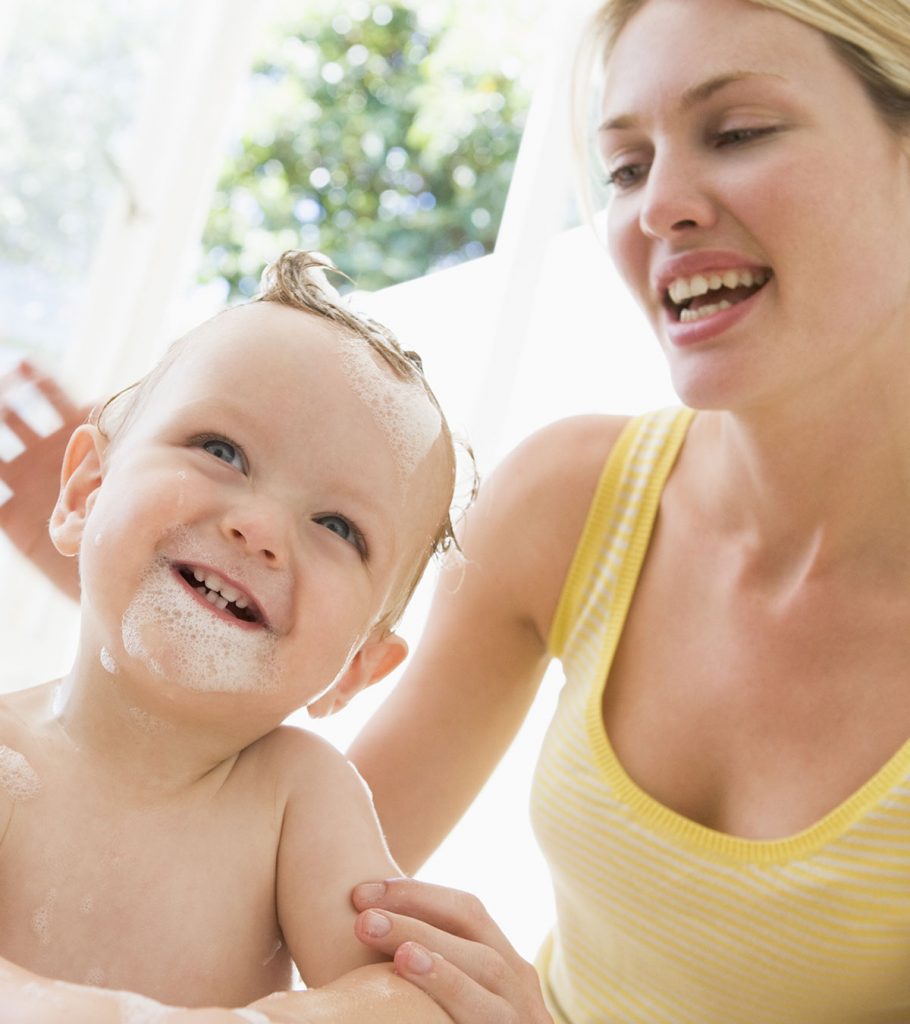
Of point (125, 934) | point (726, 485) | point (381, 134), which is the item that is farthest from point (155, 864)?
point (381, 134)

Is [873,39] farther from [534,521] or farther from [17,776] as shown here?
[17,776]

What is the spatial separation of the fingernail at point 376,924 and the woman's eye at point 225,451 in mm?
301

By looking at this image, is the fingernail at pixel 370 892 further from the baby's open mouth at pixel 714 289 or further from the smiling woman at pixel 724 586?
the baby's open mouth at pixel 714 289

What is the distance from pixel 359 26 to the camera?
5.43m

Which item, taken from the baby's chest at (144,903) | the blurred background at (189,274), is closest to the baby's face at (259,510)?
the baby's chest at (144,903)

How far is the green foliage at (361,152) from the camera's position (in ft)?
17.6

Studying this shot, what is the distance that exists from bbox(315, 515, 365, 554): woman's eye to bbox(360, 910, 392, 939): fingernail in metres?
0.25

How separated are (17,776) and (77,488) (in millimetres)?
226

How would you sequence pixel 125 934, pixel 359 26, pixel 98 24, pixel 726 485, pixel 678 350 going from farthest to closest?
1. pixel 359 26
2. pixel 98 24
3. pixel 726 485
4. pixel 678 350
5. pixel 125 934

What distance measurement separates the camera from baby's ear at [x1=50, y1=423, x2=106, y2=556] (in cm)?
84

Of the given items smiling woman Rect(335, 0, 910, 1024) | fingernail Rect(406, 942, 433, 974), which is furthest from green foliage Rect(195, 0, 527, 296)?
fingernail Rect(406, 942, 433, 974)

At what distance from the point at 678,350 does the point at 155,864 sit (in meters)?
0.65

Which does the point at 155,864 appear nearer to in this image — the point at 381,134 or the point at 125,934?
the point at 125,934

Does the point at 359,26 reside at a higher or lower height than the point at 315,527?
higher
